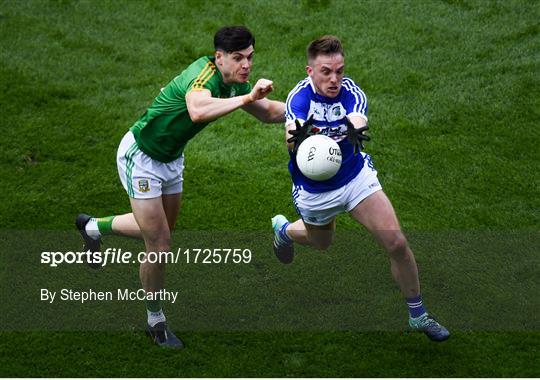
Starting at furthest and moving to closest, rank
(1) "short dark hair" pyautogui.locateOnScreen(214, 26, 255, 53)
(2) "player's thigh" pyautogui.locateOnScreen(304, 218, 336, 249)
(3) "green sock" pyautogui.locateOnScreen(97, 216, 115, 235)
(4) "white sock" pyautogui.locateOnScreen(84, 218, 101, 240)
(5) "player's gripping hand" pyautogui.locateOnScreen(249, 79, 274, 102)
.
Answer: (4) "white sock" pyautogui.locateOnScreen(84, 218, 101, 240)
(3) "green sock" pyautogui.locateOnScreen(97, 216, 115, 235)
(2) "player's thigh" pyautogui.locateOnScreen(304, 218, 336, 249)
(1) "short dark hair" pyautogui.locateOnScreen(214, 26, 255, 53)
(5) "player's gripping hand" pyautogui.locateOnScreen(249, 79, 274, 102)

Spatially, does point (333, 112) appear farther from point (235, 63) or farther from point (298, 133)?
point (235, 63)

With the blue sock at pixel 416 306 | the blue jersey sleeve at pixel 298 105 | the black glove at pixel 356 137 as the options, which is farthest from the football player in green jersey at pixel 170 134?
the blue sock at pixel 416 306

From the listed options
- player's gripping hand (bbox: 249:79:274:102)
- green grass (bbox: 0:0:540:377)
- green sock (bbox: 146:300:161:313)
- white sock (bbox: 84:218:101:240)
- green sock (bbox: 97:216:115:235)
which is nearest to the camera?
player's gripping hand (bbox: 249:79:274:102)

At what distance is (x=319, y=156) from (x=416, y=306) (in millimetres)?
1426

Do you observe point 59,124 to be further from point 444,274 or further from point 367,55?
point 444,274

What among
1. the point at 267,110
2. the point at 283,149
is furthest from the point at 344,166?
the point at 283,149

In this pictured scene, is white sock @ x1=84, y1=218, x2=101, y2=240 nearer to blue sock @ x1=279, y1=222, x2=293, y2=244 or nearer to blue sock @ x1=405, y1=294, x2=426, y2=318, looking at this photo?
blue sock @ x1=279, y1=222, x2=293, y2=244

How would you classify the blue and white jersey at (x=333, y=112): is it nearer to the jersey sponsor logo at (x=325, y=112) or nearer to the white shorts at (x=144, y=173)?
the jersey sponsor logo at (x=325, y=112)

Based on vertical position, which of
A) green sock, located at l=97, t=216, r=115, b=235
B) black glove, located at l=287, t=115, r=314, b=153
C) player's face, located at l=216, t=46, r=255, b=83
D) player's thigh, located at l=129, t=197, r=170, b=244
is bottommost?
green sock, located at l=97, t=216, r=115, b=235

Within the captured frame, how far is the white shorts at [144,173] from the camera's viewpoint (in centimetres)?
765

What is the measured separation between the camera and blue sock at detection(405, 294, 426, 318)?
25.6 ft

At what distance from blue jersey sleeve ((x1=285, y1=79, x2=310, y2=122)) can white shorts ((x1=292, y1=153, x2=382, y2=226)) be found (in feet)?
2.01

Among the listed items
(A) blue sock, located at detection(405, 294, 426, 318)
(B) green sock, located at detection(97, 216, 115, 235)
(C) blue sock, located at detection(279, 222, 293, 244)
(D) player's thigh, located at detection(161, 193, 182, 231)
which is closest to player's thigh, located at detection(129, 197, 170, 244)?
(D) player's thigh, located at detection(161, 193, 182, 231)

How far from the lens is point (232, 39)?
24.1 feet
